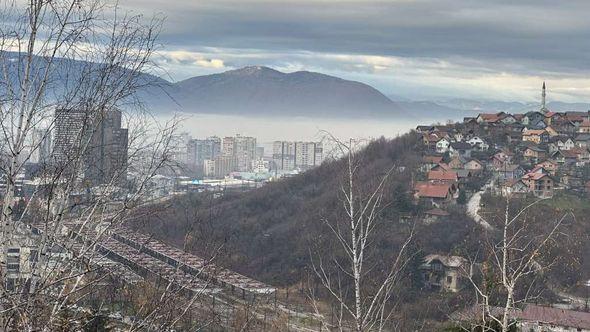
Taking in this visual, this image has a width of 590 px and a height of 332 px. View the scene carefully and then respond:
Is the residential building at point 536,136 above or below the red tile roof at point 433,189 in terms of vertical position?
above

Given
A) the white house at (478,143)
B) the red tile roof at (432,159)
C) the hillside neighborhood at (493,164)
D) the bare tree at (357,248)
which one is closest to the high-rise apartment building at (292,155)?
the hillside neighborhood at (493,164)

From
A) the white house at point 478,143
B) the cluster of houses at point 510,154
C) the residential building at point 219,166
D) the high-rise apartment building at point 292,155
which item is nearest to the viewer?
the cluster of houses at point 510,154

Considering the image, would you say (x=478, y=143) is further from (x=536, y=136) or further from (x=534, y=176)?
(x=534, y=176)

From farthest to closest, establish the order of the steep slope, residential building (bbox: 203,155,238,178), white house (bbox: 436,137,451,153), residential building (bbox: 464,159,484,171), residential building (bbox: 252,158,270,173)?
residential building (bbox: 252,158,270,173) < residential building (bbox: 203,155,238,178) < white house (bbox: 436,137,451,153) < residential building (bbox: 464,159,484,171) < the steep slope

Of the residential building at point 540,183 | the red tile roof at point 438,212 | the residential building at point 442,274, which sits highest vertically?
the residential building at point 540,183

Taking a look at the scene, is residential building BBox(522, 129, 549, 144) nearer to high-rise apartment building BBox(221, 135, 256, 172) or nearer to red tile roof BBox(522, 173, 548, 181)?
red tile roof BBox(522, 173, 548, 181)

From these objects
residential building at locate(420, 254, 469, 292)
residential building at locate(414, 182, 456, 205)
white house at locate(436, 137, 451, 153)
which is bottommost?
residential building at locate(420, 254, 469, 292)

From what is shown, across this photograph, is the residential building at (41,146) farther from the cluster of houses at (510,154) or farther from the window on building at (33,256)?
the cluster of houses at (510,154)

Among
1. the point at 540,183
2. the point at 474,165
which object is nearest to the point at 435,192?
the point at 540,183

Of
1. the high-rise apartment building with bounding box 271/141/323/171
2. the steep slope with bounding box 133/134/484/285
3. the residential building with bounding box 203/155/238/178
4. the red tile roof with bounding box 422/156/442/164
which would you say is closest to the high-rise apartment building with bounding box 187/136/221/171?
the residential building with bounding box 203/155/238/178
